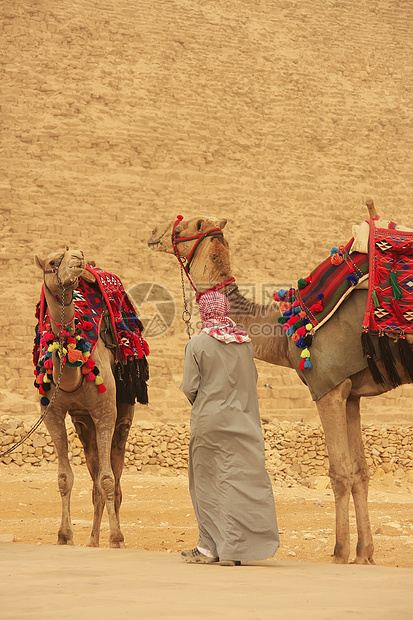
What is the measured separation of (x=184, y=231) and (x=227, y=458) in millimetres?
1897

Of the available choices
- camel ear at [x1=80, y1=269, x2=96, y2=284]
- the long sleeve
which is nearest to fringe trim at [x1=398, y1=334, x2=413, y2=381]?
the long sleeve

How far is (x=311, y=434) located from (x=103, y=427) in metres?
8.95

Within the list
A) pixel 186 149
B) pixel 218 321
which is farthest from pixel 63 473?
pixel 186 149

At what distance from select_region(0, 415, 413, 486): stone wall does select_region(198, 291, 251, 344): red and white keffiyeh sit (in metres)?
8.78

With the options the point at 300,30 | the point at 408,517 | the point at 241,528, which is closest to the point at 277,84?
the point at 300,30

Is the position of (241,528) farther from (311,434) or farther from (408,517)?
(311,434)

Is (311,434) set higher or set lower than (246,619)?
Answer: lower

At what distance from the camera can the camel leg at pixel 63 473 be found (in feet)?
21.7

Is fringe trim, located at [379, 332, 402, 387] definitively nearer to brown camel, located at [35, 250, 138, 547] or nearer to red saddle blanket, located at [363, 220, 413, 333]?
red saddle blanket, located at [363, 220, 413, 333]

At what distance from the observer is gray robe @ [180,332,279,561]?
15.7 feet

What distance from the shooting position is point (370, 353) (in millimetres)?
5977

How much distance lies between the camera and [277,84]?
2669cm

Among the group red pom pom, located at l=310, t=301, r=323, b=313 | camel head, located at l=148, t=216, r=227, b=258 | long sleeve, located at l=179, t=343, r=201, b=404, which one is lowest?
long sleeve, located at l=179, t=343, r=201, b=404

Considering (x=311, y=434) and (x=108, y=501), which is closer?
(x=108, y=501)
